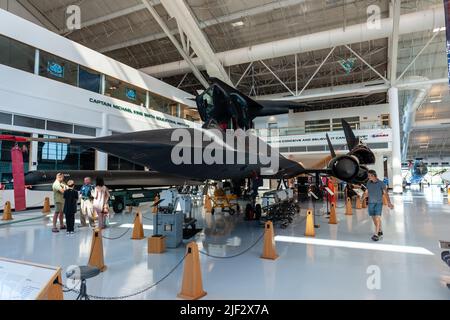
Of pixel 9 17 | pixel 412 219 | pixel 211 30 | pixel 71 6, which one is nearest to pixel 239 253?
pixel 412 219

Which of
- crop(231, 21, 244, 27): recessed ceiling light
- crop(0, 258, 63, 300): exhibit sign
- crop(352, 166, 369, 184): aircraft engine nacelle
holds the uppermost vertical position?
crop(231, 21, 244, 27): recessed ceiling light

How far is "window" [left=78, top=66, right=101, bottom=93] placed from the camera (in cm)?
1462

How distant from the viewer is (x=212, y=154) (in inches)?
181

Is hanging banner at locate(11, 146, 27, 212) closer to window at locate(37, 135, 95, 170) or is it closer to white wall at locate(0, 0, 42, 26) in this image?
window at locate(37, 135, 95, 170)

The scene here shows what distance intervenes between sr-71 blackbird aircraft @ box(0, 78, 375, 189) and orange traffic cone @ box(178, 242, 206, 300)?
149cm

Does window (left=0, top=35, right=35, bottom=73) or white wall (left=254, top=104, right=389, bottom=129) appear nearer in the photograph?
window (left=0, top=35, right=35, bottom=73)

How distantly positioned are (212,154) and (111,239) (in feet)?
12.8

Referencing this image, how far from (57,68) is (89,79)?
1899mm

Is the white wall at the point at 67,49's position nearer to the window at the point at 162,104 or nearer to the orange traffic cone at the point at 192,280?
the window at the point at 162,104

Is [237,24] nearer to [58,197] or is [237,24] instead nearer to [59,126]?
[59,126]

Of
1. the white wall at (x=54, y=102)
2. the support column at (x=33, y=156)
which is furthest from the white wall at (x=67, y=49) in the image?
the support column at (x=33, y=156)

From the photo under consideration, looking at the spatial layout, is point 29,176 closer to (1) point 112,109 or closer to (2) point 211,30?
(1) point 112,109
